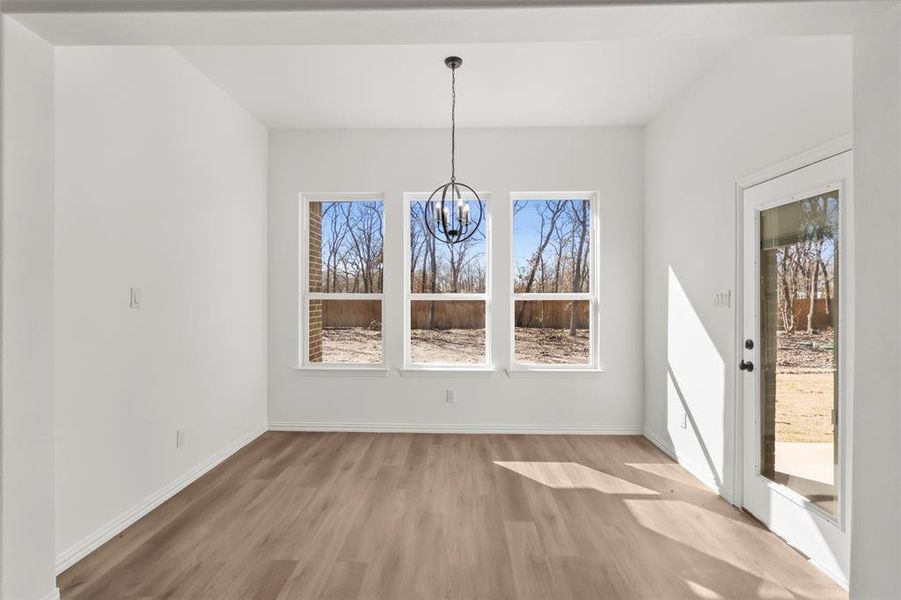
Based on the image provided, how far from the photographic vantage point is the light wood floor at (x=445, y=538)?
A: 207cm

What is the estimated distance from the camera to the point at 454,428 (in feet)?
14.7

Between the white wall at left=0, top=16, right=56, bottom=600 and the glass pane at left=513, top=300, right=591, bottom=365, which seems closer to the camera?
the white wall at left=0, top=16, right=56, bottom=600

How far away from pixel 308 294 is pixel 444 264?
4.57 feet

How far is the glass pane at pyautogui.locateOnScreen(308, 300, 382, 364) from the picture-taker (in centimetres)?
464

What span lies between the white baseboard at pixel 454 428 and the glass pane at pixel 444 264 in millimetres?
1322

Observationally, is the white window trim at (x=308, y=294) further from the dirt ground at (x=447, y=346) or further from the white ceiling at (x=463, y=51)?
the white ceiling at (x=463, y=51)

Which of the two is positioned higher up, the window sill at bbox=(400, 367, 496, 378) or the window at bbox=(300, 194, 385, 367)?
the window at bbox=(300, 194, 385, 367)

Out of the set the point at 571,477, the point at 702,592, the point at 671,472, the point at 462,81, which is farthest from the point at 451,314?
the point at 702,592

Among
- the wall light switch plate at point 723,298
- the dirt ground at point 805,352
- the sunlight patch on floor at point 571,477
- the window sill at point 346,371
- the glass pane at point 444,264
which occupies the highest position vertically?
the glass pane at point 444,264

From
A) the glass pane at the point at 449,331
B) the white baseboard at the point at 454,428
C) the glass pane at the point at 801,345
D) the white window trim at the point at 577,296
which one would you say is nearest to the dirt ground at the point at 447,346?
the glass pane at the point at 449,331

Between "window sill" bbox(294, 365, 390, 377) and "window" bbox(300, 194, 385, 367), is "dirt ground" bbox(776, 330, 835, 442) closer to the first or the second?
"window sill" bbox(294, 365, 390, 377)

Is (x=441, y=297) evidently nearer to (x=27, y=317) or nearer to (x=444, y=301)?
(x=444, y=301)

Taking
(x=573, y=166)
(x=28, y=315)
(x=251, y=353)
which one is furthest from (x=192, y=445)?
(x=573, y=166)

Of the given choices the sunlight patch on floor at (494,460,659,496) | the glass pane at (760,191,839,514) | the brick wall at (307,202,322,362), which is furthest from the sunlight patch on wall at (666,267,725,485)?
the brick wall at (307,202,322,362)
